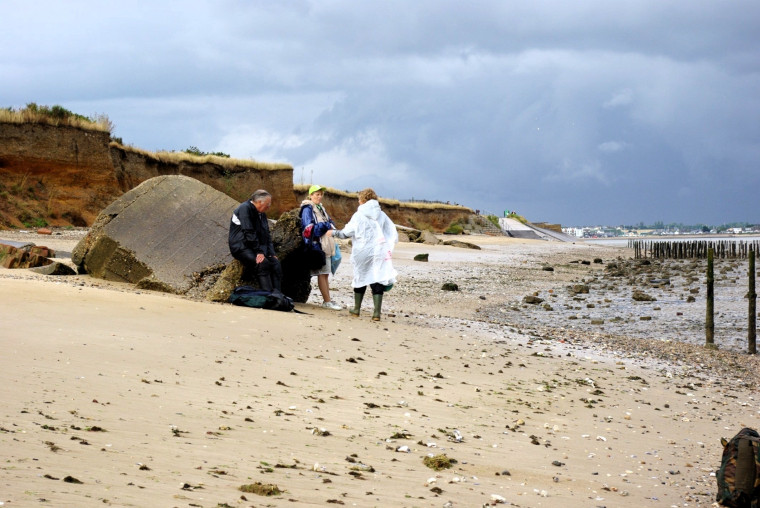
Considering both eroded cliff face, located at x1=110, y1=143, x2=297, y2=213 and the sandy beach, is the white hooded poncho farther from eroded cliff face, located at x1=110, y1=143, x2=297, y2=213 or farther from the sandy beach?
eroded cliff face, located at x1=110, y1=143, x2=297, y2=213

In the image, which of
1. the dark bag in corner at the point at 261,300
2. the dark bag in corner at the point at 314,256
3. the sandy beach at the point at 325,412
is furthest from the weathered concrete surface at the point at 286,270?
the sandy beach at the point at 325,412

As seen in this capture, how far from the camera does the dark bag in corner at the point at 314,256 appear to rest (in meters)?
12.6

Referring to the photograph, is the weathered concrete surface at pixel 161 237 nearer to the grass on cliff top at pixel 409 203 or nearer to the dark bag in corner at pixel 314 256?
the dark bag in corner at pixel 314 256

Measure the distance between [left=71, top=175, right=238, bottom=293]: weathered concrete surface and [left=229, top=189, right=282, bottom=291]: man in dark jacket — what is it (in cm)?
126

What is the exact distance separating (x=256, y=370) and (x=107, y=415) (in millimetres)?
2389

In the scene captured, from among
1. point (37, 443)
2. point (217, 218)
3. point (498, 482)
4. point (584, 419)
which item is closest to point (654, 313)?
point (217, 218)

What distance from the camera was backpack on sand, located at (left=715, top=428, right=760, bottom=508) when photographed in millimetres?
5367

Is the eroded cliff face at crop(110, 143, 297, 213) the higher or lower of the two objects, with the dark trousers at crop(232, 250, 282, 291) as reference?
higher

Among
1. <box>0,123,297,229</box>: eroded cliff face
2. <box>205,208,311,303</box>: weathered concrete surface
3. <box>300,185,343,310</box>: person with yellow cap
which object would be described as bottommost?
<box>205,208,311,303</box>: weathered concrete surface

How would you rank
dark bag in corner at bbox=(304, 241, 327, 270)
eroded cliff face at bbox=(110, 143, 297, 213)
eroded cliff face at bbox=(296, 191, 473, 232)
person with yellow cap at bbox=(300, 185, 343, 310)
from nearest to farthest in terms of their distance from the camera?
person with yellow cap at bbox=(300, 185, 343, 310)
dark bag in corner at bbox=(304, 241, 327, 270)
eroded cliff face at bbox=(110, 143, 297, 213)
eroded cliff face at bbox=(296, 191, 473, 232)

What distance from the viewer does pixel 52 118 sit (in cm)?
3441

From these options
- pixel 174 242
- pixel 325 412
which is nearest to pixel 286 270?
pixel 174 242

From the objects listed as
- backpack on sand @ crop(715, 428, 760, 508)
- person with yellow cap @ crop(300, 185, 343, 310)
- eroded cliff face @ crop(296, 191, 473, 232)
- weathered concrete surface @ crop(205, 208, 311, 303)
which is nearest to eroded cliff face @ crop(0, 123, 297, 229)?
eroded cliff face @ crop(296, 191, 473, 232)

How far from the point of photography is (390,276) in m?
12.0
